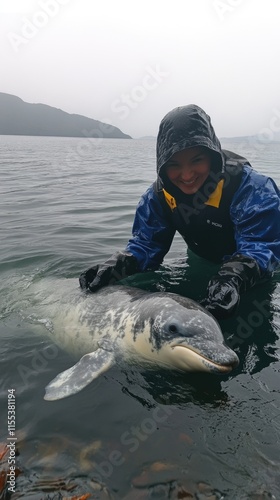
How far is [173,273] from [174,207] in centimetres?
156

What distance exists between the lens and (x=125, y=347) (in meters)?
4.52

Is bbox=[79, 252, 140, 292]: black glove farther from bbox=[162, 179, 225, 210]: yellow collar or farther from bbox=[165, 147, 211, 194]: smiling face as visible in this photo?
bbox=[165, 147, 211, 194]: smiling face

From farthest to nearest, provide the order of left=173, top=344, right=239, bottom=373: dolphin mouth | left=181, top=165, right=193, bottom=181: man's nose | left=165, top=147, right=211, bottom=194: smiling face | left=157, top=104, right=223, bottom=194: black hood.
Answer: left=181, top=165, right=193, bottom=181: man's nose, left=165, top=147, right=211, bottom=194: smiling face, left=157, top=104, right=223, bottom=194: black hood, left=173, top=344, right=239, bottom=373: dolphin mouth

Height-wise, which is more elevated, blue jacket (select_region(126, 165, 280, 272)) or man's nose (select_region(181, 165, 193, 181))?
man's nose (select_region(181, 165, 193, 181))

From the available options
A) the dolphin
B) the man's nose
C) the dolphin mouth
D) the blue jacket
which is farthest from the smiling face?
the dolphin mouth

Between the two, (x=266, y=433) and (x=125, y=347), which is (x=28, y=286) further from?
(x=266, y=433)

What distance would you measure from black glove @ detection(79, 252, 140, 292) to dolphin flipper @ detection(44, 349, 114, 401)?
51.4 inches

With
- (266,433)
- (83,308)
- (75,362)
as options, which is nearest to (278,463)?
(266,433)

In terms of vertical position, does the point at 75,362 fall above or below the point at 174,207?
below

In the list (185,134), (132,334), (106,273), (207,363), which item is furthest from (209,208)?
(207,363)

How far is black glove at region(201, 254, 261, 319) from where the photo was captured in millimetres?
4359

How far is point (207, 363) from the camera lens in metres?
3.65

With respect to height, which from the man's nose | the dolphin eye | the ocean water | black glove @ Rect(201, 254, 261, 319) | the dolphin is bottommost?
the ocean water

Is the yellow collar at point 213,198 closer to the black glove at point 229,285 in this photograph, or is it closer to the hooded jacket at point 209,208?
the hooded jacket at point 209,208
